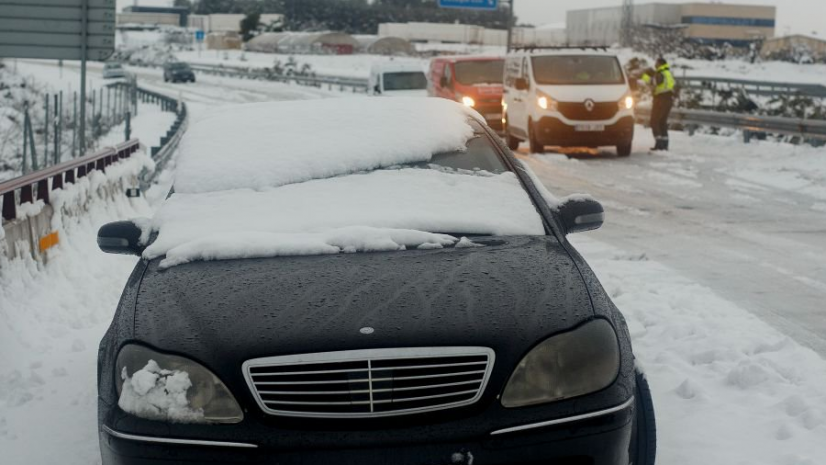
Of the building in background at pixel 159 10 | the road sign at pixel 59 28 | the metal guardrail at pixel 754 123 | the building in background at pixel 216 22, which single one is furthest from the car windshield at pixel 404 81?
the building in background at pixel 159 10

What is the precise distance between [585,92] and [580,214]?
1590 cm

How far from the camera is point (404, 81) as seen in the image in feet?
95.5

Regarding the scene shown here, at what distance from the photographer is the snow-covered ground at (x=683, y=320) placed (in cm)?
474

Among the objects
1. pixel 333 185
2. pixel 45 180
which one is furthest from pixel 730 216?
Result: pixel 333 185

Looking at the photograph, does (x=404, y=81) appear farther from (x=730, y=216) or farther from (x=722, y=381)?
(x=722, y=381)

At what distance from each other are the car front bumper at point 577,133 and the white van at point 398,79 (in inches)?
364

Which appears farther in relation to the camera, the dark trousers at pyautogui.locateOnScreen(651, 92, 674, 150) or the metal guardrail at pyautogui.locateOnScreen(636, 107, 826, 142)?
the dark trousers at pyautogui.locateOnScreen(651, 92, 674, 150)

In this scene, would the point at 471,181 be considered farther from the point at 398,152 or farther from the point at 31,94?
the point at 31,94

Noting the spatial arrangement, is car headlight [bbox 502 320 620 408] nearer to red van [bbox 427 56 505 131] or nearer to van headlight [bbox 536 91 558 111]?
van headlight [bbox 536 91 558 111]

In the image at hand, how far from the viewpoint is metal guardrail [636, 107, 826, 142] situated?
758 inches

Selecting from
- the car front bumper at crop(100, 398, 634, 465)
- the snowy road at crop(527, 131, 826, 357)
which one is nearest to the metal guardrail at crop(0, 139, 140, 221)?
the car front bumper at crop(100, 398, 634, 465)

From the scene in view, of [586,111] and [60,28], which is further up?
[60,28]

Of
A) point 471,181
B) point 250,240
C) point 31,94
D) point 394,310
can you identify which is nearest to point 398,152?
point 471,181

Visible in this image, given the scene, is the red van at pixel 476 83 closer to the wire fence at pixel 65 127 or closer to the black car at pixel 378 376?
the wire fence at pixel 65 127
